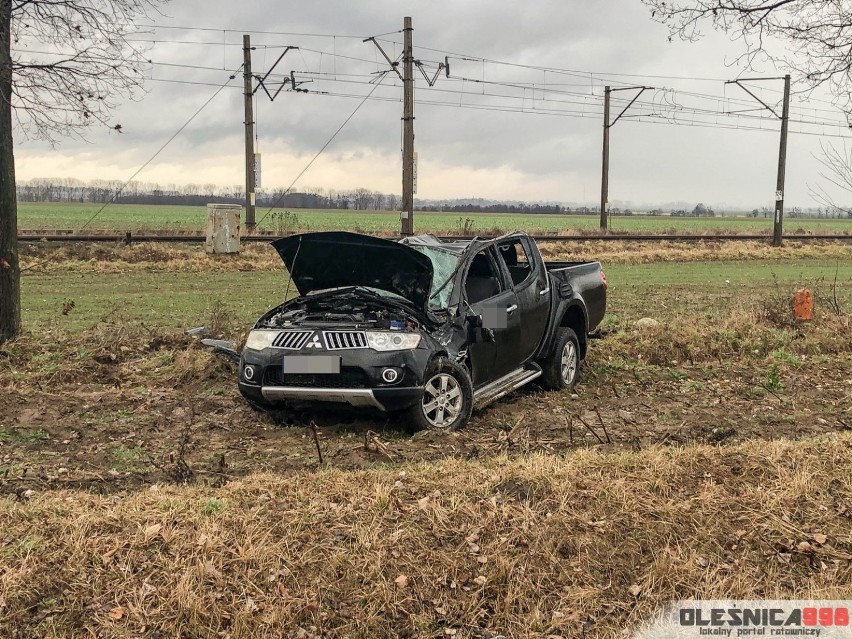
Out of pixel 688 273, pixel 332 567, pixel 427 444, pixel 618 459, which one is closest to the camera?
pixel 332 567

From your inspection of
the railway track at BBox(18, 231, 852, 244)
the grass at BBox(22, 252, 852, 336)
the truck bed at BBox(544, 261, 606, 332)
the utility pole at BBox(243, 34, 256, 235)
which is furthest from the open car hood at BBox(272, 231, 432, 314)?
the utility pole at BBox(243, 34, 256, 235)

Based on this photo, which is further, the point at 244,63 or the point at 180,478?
the point at 244,63

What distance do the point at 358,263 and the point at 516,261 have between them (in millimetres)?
2794

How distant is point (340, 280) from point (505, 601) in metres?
4.19

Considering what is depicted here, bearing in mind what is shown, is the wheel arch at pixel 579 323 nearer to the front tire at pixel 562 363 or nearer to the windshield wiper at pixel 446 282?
the front tire at pixel 562 363

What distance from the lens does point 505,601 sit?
3.85 m

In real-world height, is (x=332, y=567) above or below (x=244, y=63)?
below

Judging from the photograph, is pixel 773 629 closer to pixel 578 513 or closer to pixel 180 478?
pixel 578 513

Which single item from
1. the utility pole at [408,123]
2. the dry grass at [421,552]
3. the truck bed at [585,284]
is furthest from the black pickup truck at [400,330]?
the utility pole at [408,123]

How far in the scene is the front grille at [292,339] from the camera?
6.66 m

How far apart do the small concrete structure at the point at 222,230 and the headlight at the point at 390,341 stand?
67.4ft

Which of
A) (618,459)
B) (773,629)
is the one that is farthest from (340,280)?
(773,629)

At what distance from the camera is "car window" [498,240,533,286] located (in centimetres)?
896

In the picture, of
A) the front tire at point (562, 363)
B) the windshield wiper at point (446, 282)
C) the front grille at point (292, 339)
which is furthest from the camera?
the front tire at point (562, 363)
